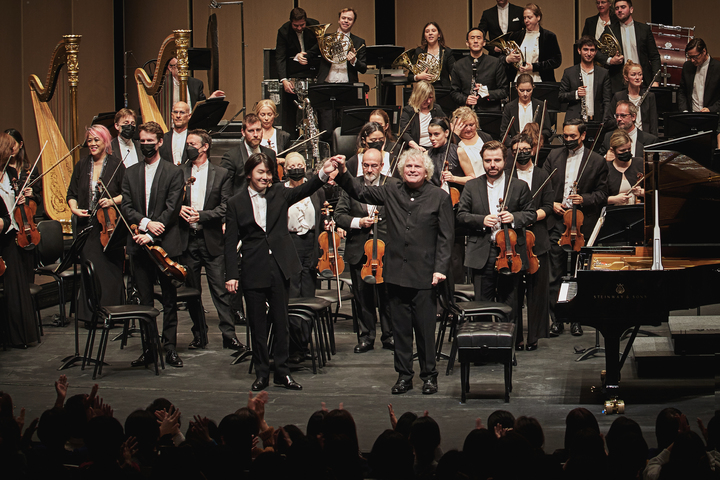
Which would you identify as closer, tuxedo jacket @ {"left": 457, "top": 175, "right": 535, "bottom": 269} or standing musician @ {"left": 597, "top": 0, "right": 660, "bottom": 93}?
tuxedo jacket @ {"left": 457, "top": 175, "right": 535, "bottom": 269}

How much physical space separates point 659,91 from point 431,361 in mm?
5399

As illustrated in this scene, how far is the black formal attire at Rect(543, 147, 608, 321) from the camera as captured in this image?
6992mm

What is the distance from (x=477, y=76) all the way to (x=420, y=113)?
1615 millimetres

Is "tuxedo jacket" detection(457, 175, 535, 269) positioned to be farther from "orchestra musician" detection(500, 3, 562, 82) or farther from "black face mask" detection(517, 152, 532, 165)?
"orchestra musician" detection(500, 3, 562, 82)

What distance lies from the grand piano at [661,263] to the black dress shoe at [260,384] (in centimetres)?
195

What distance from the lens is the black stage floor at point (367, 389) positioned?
493 centimetres

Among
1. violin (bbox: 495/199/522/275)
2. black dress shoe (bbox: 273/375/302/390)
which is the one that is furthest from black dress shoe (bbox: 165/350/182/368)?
violin (bbox: 495/199/522/275)

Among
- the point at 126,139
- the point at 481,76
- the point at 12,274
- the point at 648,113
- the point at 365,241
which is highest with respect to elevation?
the point at 481,76

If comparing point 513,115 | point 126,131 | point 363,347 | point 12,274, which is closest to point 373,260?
point 363,347

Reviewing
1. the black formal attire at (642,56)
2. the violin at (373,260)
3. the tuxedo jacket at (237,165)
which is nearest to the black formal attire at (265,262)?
the violin at (373,260)

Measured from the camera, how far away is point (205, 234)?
6.77 meters

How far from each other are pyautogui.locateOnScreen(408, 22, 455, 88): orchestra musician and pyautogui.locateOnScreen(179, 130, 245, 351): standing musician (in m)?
3.37

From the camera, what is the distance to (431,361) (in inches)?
216

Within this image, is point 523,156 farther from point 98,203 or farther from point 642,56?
point 642,56
